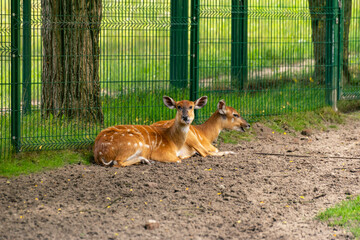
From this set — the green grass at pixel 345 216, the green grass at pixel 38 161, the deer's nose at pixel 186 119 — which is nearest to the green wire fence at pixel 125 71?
the green grass at pixel 38 161

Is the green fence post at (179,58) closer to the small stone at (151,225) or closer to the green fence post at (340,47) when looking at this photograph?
the green fence post at (340,47)

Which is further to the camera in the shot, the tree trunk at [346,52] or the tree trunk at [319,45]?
the tree trunk at [346,52]

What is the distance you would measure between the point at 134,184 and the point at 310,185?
1.93 metres

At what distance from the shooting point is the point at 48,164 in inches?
294

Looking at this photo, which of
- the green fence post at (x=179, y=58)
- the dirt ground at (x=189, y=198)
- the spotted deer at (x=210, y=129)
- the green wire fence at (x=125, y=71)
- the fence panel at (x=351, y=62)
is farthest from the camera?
the fence panel at (x=351, y=62)

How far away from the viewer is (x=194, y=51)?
30.0ft

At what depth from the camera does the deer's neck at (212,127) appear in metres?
8.55

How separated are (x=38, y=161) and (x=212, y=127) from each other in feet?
8.15

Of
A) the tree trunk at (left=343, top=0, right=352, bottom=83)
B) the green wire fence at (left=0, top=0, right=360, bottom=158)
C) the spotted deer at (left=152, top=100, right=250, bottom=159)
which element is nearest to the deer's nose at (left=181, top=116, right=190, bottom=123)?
the spotted deer at (left=152, top=100, right=250, bottom=159)

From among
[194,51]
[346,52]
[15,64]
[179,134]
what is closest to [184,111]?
[179,134]

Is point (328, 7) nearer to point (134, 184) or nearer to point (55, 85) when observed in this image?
point (55, 85)

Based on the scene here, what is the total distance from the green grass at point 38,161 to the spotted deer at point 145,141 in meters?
0.36

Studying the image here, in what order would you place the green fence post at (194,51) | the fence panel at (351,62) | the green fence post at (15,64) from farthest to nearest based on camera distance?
the fence panel at (351,62), the green fence post at (194,51), the green fence post at (15,64)

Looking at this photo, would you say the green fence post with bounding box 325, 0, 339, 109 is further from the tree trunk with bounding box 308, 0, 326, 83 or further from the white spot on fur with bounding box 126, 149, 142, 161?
the white spot on fur with bounding box 126, 149, 142, 161
